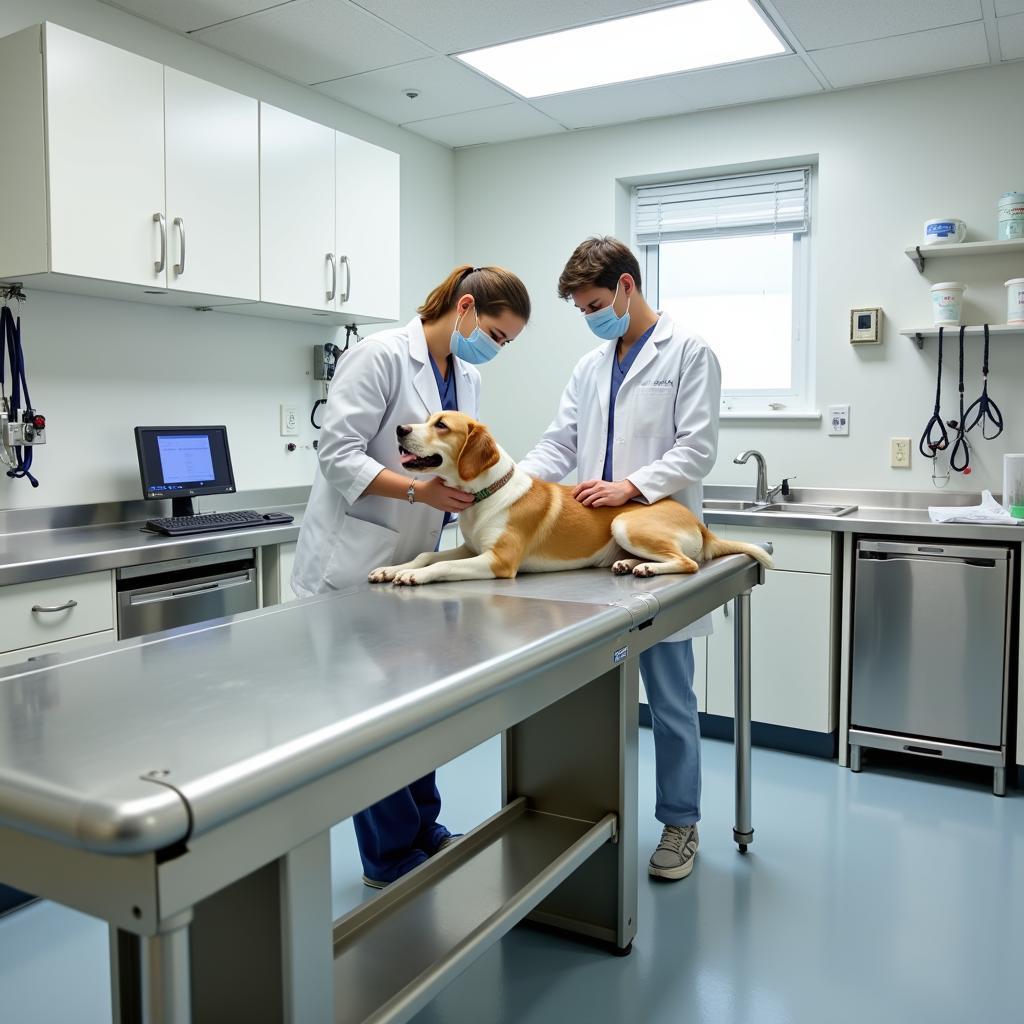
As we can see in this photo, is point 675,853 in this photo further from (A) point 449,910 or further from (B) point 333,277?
(B) point 333,277

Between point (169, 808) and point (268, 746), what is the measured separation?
0.15 metres

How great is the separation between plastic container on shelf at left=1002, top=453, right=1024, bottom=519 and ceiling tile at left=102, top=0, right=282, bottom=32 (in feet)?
8.89

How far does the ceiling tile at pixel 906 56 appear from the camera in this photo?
10.0 feet

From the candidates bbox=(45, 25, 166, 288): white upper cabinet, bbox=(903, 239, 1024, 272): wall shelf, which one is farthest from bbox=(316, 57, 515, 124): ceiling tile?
bbox=(903, 239, 1024, 272): wall shelf

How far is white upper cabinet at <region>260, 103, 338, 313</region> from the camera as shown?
3047mm

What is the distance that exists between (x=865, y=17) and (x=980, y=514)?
1.60 m

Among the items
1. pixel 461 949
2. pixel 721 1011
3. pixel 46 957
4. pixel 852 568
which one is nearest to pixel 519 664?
pixel 461 949

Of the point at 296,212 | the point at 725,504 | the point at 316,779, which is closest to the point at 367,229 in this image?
the point at 296,212

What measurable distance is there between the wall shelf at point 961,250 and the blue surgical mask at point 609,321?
1.62m

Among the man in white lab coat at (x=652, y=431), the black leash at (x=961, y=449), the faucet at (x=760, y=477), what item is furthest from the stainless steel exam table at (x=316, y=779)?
the black leash at (x=961, y=449)

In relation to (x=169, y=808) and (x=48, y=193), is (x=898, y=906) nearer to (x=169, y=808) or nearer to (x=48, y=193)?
(x=169, y=808)

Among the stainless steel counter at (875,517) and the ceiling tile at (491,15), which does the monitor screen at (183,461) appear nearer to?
the ceiling tile at (491,15)

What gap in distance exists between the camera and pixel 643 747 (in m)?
3.39

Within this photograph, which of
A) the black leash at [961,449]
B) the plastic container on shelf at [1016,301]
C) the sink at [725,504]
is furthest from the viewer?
the sink at [725,504]
